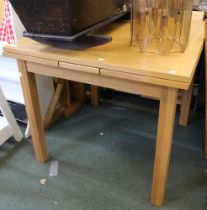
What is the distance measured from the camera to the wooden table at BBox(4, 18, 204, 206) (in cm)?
90

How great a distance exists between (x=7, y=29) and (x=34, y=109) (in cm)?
54

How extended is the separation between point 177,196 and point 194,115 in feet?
2.58

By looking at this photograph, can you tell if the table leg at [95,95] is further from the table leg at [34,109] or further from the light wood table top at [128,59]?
the light wood table top at [128,59]

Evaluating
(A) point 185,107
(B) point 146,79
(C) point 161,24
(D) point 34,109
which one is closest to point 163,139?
(B) point 146,79

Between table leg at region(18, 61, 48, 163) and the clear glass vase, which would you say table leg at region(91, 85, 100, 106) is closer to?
table leg at region(18, 61, 48, 163)

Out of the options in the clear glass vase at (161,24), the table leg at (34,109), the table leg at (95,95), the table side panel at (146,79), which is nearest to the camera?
the table side panel at (146,79)

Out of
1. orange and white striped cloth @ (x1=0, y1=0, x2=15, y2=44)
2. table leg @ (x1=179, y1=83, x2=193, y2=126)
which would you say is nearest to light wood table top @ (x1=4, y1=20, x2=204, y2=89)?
orange and white striped cloth @ (x1=0, y1=0, x2=15, y2=44)

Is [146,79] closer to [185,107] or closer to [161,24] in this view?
[161,24]

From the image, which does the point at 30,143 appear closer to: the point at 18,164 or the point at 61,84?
the point at 18,164

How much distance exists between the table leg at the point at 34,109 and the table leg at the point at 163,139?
633 mm

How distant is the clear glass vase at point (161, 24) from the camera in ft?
3.39

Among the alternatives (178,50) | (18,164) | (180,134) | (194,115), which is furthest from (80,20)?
(194,115)

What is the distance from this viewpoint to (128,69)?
92 cm

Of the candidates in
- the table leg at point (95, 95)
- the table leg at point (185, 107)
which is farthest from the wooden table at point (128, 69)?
the table leg at point (95, 95)
